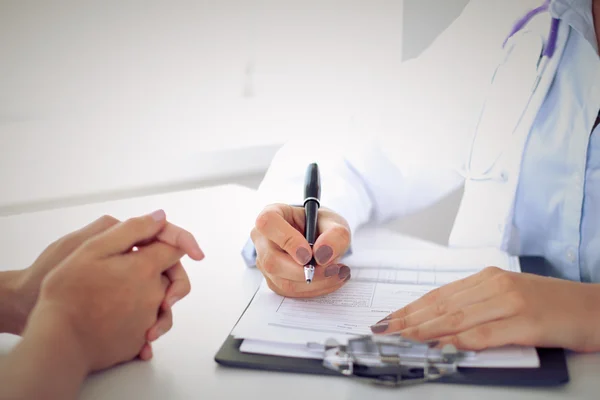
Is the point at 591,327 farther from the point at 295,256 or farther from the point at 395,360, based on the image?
the point at 295,256

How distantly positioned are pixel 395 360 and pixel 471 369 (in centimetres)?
6

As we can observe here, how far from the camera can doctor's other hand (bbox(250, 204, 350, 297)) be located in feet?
1.73

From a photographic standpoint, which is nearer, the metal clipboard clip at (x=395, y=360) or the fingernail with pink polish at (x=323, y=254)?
the metal clipboard clip at (x=395, y=360)

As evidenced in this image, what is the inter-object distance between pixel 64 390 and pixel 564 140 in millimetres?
695

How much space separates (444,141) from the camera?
929 millimetres

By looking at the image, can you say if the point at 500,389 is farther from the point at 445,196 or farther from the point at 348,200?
the point at 445,196

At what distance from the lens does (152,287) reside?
45 centimetres

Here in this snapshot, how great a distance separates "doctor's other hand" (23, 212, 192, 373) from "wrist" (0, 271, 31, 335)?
7cm

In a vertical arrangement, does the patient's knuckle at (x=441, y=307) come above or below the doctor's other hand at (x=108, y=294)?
below

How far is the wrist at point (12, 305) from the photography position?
1.52 ft

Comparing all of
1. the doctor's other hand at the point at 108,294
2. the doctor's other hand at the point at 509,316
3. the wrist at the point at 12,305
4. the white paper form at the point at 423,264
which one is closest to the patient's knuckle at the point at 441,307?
the doctor's other hand at the point at 509,316

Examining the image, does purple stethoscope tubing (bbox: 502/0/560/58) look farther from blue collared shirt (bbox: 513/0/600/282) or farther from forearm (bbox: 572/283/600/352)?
forearm (bbox: 572/283/600/352)

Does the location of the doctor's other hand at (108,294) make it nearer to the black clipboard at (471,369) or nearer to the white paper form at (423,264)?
the black clipboard at (471,369)

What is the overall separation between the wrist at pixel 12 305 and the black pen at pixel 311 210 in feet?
0.91
